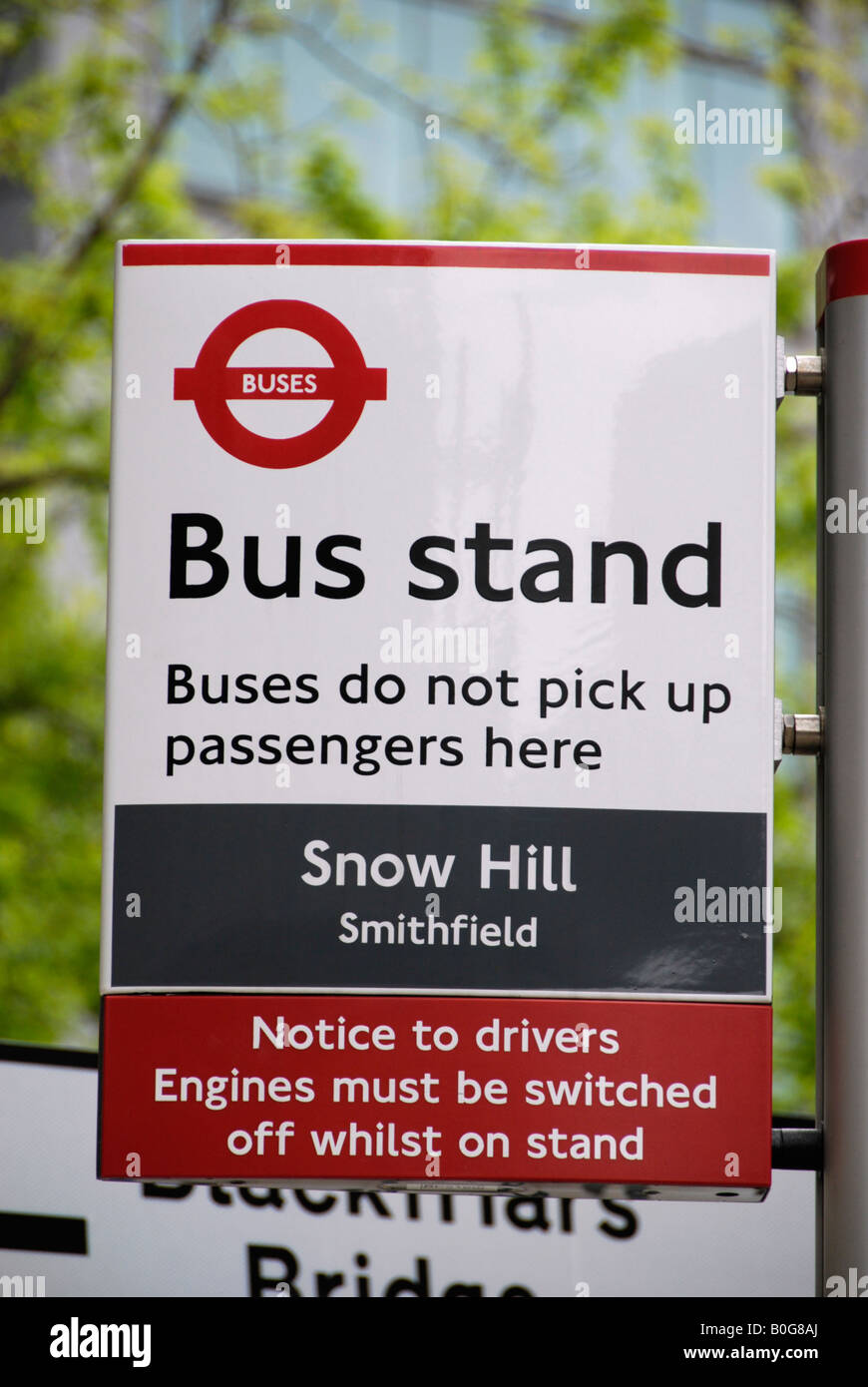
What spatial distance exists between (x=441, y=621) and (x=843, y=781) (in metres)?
0.75

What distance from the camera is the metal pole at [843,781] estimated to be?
8.45 feet

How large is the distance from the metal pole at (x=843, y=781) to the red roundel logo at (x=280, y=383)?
32.5 inches

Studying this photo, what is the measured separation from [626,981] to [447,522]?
0.85 m

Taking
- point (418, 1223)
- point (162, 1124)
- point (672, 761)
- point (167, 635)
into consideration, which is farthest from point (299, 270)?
point (418, 1223)

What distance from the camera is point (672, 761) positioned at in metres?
2.61

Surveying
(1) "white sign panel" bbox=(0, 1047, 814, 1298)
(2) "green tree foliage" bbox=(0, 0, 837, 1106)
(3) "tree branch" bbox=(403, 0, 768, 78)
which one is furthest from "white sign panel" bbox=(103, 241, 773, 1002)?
(3) "tree branch" bbox=(403, 0, 768, 78)

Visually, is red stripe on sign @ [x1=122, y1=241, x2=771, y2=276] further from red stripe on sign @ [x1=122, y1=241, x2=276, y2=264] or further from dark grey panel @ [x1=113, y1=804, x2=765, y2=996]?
dark grey panel @ [x1=113, y1=804, x2=765, y2=996]

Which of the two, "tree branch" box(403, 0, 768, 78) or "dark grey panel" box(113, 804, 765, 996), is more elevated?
"tree branch" box(403, 0, 768, 78)

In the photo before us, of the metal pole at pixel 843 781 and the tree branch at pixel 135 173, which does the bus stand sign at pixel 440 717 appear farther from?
the tree branch at pixel 135 173

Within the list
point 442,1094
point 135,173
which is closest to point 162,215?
point 135,173

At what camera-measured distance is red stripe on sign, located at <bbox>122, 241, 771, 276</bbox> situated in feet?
8.86

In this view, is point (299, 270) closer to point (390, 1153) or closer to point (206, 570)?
point (206, 570)

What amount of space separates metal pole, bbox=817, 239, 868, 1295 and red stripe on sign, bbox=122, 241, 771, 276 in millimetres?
232

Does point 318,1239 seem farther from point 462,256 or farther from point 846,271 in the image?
point 846,271
